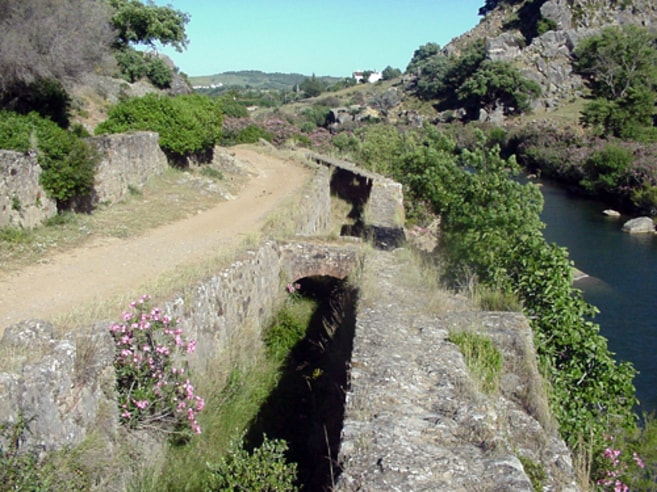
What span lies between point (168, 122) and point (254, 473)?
525 inches

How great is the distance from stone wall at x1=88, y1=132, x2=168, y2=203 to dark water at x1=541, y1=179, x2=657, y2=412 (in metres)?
11.8

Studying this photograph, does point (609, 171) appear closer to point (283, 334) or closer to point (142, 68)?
point (142, 68)

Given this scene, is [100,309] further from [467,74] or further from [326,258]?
[467,74]

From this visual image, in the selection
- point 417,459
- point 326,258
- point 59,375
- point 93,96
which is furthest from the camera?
point 93,96

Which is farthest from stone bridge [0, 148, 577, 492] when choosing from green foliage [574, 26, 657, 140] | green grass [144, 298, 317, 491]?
green foliage [574, 26, 657, 140]

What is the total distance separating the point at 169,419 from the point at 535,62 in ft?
239

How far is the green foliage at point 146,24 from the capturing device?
31977mm

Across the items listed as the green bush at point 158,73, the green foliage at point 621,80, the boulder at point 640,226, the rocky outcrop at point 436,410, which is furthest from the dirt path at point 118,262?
the green foliage at point 621,80

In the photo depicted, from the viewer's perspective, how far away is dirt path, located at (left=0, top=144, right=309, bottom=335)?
7.92 metres

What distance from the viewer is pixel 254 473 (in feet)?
18.2

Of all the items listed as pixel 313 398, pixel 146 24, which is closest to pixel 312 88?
pixel 146 24

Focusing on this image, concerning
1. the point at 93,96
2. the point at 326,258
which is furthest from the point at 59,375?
the point at 93,96

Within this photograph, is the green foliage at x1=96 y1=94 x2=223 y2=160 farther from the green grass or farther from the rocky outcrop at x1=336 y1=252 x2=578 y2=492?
the rocky outcrop at x1=336 y1=252 x2=578 y2=492

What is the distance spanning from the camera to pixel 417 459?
4738 mm
